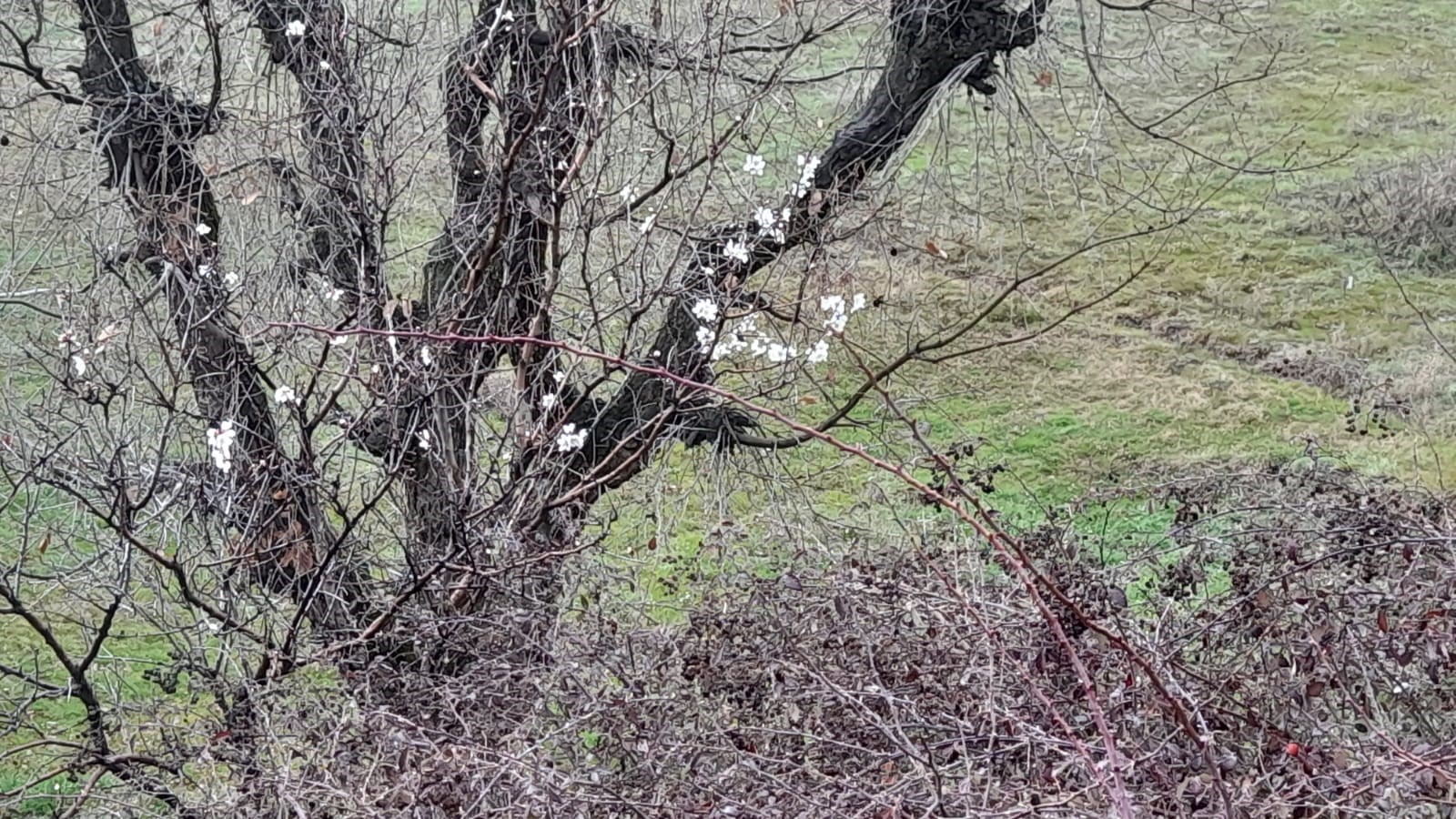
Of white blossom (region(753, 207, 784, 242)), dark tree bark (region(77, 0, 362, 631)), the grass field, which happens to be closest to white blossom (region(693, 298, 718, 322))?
white blossom (region(753, 207, 784, 242))

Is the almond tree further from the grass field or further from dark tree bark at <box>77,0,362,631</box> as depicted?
the grass field

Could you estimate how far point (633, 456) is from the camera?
4.40 metres

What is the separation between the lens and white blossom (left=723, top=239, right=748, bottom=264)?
4461 millimetres

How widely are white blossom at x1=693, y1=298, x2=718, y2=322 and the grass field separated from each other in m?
0.44

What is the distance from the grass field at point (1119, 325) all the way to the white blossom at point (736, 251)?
0.50 meters

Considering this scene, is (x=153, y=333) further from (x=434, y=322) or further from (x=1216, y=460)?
(x=1216, y=460)

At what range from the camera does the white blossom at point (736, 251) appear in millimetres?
4461

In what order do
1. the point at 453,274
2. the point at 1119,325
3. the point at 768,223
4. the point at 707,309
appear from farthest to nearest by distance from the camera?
1. the point at 1119,325
2. the point at 453,274
3. the point at 768,223
4. the point at 707,309

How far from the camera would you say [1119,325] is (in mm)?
11984

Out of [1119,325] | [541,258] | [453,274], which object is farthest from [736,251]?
[1119,325]

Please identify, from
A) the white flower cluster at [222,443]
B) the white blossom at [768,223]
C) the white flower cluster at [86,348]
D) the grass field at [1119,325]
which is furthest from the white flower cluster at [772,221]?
the white flower cluster at [86,348]

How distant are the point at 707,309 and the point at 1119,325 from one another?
8.31 metres

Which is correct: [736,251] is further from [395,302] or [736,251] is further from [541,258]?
[395,302]

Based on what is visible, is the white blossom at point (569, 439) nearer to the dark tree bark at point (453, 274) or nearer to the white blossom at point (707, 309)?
the dark tree bark at point (453, 274)
